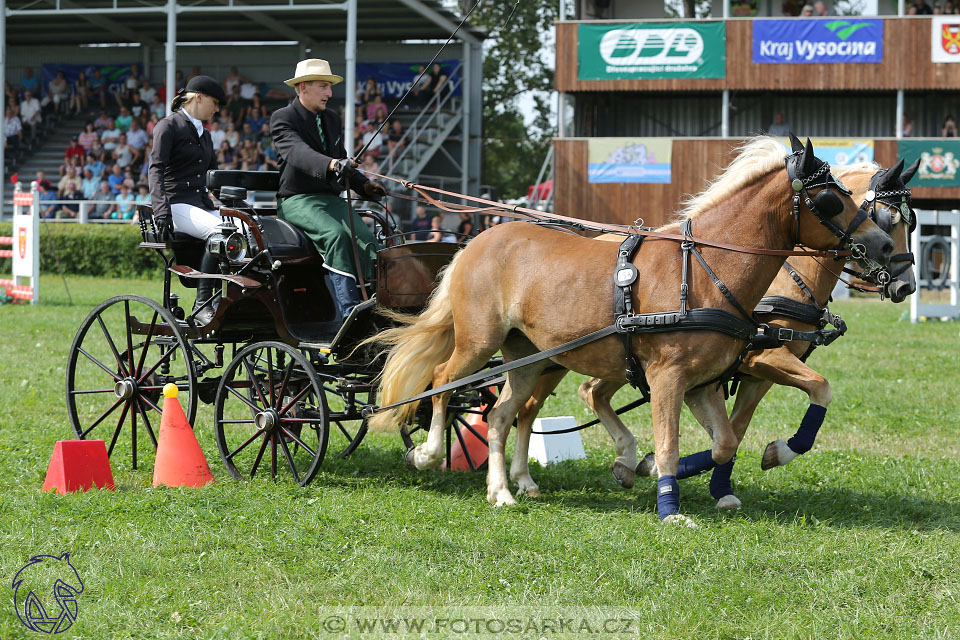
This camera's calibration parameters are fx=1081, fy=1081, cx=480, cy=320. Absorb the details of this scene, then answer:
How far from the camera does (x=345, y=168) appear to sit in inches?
246

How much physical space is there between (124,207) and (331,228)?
796 inches

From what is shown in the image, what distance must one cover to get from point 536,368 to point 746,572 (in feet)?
6.44

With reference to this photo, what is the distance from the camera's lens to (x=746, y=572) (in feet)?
15.7

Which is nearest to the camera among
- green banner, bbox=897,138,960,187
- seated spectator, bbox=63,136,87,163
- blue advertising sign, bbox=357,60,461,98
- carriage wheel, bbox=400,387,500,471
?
carriage wheel, bbox=400,387,500,471

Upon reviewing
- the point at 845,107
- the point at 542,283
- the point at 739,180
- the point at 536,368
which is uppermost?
the point at 845,107

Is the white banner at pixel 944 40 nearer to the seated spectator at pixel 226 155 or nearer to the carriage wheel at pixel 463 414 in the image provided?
the seated spectator at pixel 226 155

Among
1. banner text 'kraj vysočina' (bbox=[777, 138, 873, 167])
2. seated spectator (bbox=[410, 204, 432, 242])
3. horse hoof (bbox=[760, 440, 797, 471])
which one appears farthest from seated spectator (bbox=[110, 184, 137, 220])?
Result: horse hoof (bbox=[760, 440, 797, 471])

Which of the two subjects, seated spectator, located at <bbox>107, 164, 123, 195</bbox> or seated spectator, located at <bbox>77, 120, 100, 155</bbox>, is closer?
seated spectator, located at <bbox>107, 164, 123, 195</bbox>

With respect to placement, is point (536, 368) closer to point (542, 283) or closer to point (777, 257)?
point (542, 283)

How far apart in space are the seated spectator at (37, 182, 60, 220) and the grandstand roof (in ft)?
13.8

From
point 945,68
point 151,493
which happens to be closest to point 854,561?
point 151,493

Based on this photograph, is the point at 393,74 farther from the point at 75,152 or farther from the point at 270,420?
the point at 270,420

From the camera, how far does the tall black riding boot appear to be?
271 inches

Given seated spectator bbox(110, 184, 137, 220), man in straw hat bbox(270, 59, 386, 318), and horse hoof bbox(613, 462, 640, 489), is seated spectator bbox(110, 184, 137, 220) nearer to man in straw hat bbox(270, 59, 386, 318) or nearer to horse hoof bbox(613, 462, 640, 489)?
man in straw hat bbox(270, 59, 386, 318)
